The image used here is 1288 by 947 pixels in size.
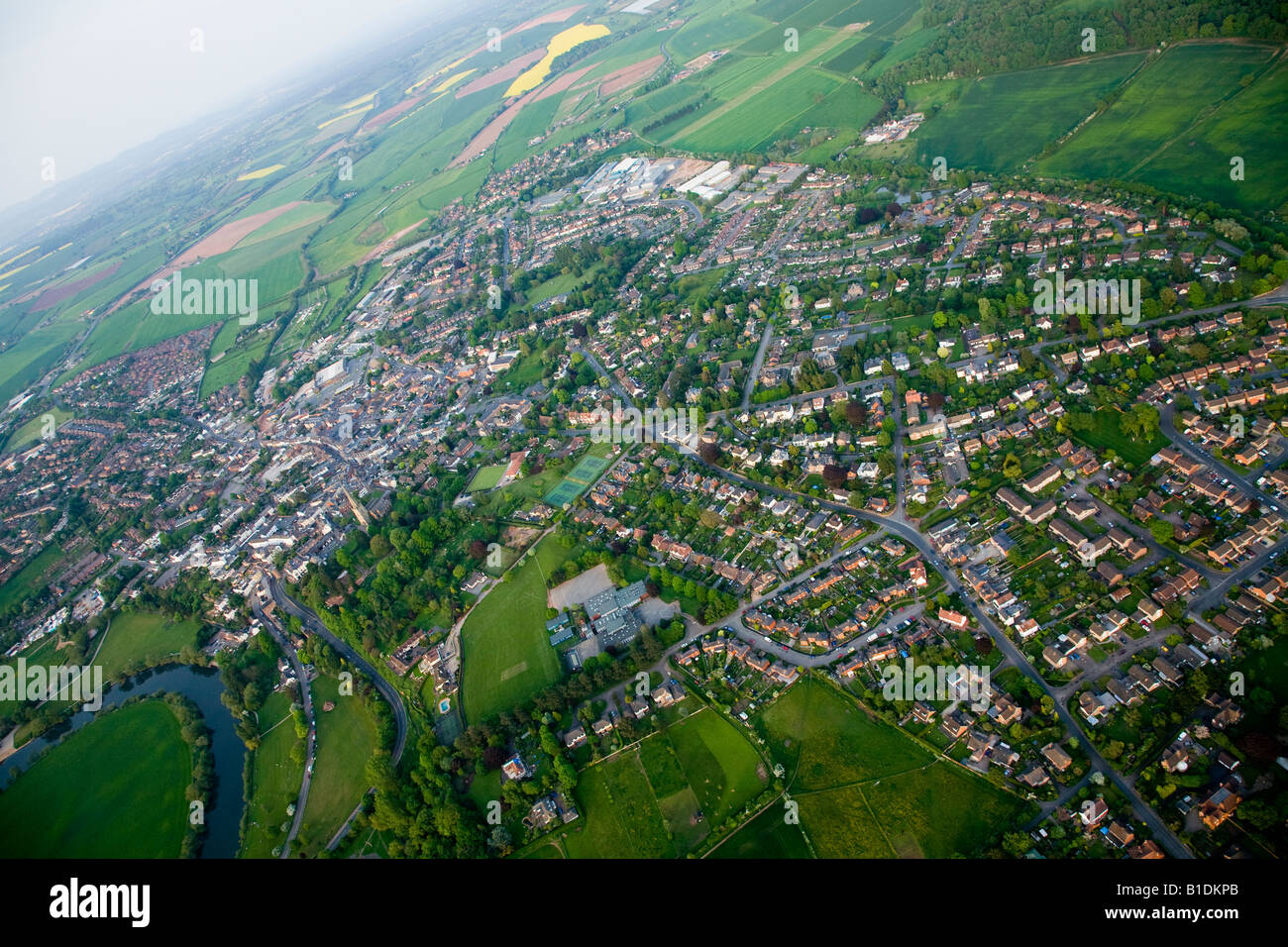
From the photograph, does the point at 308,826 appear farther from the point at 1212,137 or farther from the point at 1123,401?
the point at 1212,137

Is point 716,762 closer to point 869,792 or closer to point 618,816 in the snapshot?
point 618,816

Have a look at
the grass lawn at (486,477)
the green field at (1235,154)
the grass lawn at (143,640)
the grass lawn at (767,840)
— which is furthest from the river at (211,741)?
the green field at (1235,154)

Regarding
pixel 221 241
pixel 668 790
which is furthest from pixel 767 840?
pixel 221 241

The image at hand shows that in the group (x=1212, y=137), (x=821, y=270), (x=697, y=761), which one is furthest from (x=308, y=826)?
(x=1212, y=137)

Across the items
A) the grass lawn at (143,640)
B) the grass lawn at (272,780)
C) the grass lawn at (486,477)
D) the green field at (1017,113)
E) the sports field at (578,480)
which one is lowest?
the grass lawn at (272,780)

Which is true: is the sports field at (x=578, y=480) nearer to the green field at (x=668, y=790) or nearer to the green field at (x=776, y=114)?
the green field at (x=668, y=790)

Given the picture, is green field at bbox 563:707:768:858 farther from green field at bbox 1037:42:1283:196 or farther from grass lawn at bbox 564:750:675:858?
green field at bbox 1037:42:1283:196
